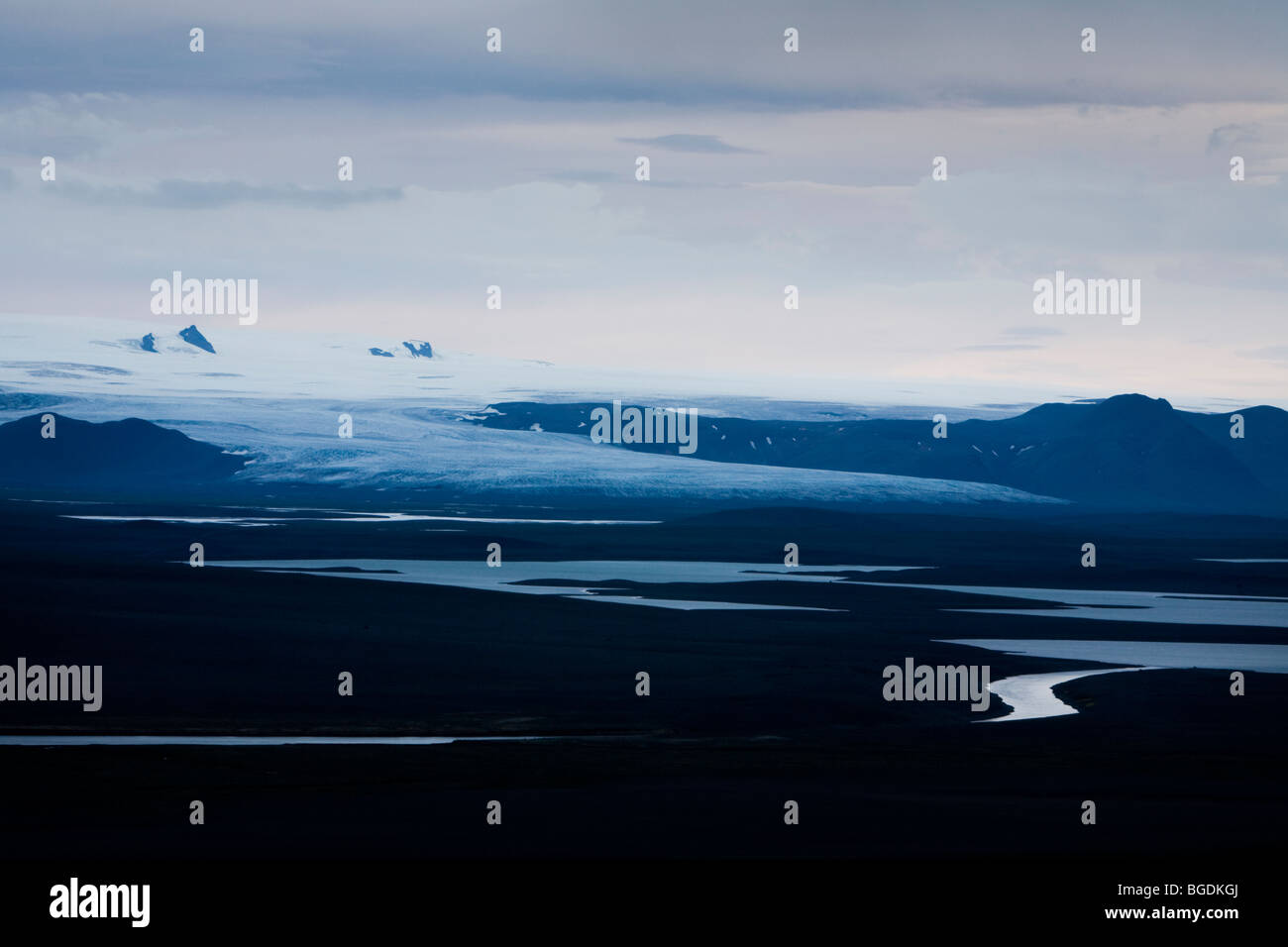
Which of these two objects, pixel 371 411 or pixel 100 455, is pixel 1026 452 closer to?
pixel 371 411

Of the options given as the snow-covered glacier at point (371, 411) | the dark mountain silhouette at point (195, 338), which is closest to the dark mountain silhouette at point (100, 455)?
the snow-covered glacier at point (371, 411)

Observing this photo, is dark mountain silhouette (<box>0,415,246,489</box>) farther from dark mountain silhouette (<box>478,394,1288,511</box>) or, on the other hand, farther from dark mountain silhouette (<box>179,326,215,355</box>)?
dark mountain silhouette (<box>179,326,215,355</box>)

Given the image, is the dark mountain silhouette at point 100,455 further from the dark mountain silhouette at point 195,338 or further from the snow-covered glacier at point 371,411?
the dark mountain silhouette at point 195,338

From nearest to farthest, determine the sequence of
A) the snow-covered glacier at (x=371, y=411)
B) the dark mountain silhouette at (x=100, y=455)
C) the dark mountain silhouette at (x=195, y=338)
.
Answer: the snow-covered glacier at (x=371, y=411) → the dark mountain silhouette at (x=100, y=455) → the dark mountain silhouette at (x=195, y=338)

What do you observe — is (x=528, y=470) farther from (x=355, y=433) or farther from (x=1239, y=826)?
(x=1239, y=826)

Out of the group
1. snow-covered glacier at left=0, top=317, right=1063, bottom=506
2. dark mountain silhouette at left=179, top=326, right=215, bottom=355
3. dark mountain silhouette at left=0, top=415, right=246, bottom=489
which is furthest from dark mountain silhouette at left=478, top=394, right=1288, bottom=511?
dark mountain silhouette at left=179, top=326, right=215, bottom=355

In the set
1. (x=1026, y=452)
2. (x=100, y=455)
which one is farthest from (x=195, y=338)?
(x=1026, y=452)
